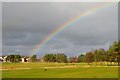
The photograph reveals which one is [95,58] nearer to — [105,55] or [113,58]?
[105,55]

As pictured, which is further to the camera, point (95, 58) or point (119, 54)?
point (95, 58)

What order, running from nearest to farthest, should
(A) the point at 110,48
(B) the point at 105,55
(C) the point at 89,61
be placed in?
(A) the point at 110,48 < (B) the point at 105,55 < (C) the point at 89,61

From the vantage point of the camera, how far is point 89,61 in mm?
186250

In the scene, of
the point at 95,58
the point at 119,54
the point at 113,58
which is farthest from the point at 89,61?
the point at 119,54

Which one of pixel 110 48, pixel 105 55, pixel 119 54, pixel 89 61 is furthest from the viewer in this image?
pixel 89 61

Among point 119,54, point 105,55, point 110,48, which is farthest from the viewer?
point 105,55

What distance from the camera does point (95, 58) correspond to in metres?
183

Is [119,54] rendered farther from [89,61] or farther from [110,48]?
[89,61]

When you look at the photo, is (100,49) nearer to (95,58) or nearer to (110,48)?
(95,58)

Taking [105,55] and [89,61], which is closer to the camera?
[105,55]

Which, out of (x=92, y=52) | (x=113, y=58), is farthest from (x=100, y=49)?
(x=113, y=58)

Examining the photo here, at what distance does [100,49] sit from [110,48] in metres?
39.9

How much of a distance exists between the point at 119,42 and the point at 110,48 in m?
9.17

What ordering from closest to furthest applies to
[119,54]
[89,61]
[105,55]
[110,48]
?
[119,54], [110,48], [105,55], [89,61]
